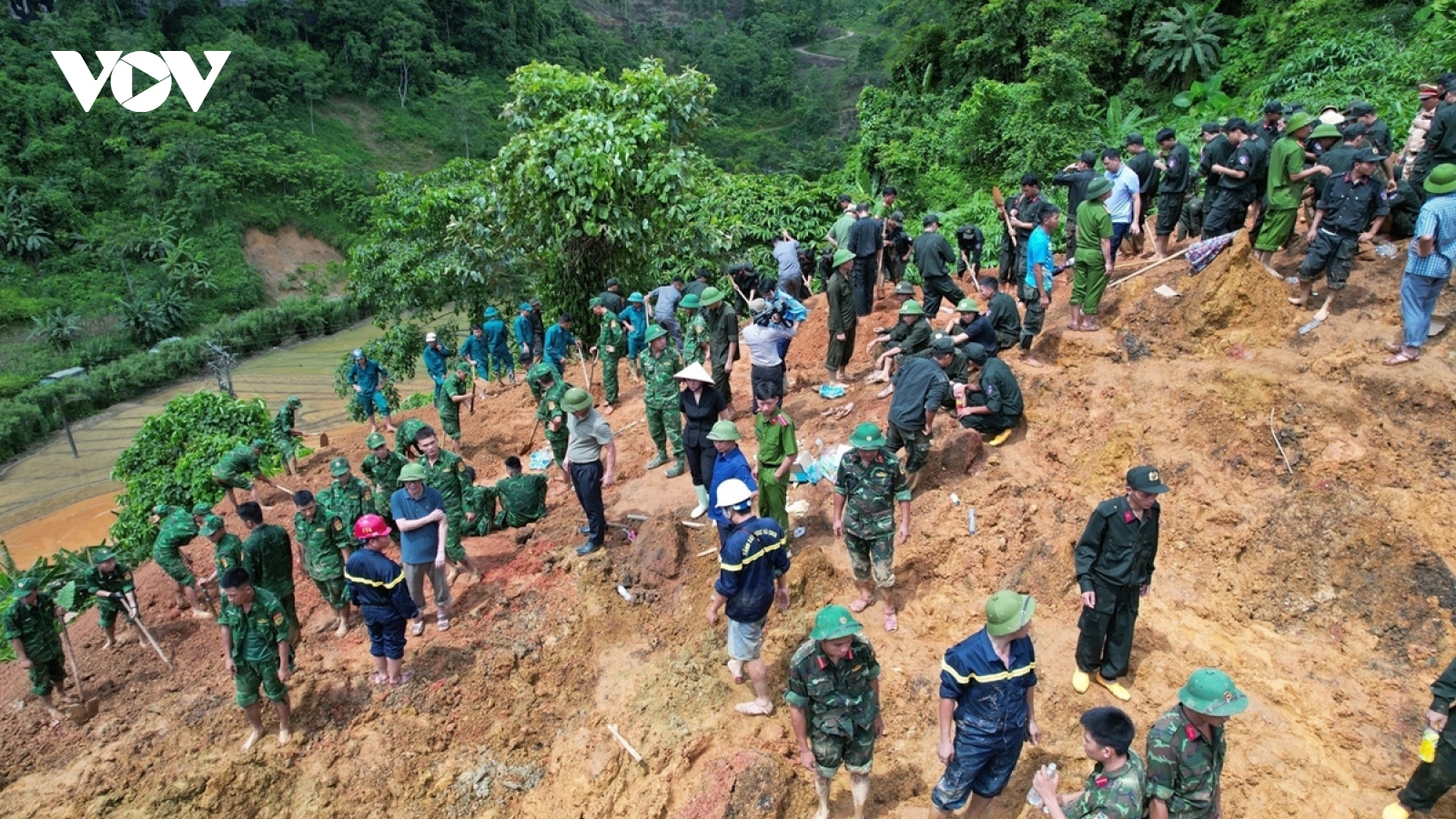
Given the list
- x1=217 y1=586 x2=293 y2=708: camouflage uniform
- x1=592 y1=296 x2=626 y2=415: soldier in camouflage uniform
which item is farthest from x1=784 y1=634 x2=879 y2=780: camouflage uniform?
x1=592 y1=296 x2=626 y2=415: soldier in camouflage uniform

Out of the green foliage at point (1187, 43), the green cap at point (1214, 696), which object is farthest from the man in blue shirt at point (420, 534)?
the green foliage at point (1187, 43)

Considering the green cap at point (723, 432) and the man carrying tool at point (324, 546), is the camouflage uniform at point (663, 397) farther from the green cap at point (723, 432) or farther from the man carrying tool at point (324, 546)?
the man carrying tool at point (324, 546)

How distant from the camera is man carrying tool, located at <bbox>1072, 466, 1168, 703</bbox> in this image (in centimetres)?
501

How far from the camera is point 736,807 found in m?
5.07

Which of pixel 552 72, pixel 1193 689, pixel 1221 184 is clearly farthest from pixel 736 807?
pixel 552 72

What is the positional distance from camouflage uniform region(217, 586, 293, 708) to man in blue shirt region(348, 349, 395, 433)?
22.1 ft

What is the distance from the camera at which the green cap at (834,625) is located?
4145mm

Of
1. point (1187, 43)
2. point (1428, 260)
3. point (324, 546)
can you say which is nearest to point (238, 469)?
point (324, 546)

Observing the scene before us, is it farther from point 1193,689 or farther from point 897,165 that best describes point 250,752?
point 897,165

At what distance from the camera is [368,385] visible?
1207cm

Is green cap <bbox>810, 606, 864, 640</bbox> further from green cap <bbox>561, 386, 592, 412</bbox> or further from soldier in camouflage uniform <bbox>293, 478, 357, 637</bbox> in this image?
soldier in camouflage uniform <bbox>293, 478, 357, 637</bbox>

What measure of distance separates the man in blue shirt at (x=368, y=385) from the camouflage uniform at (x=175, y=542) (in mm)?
4061

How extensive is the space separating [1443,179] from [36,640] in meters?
12.3

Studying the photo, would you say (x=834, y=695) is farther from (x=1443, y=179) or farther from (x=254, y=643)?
(x=1443, y=179)
